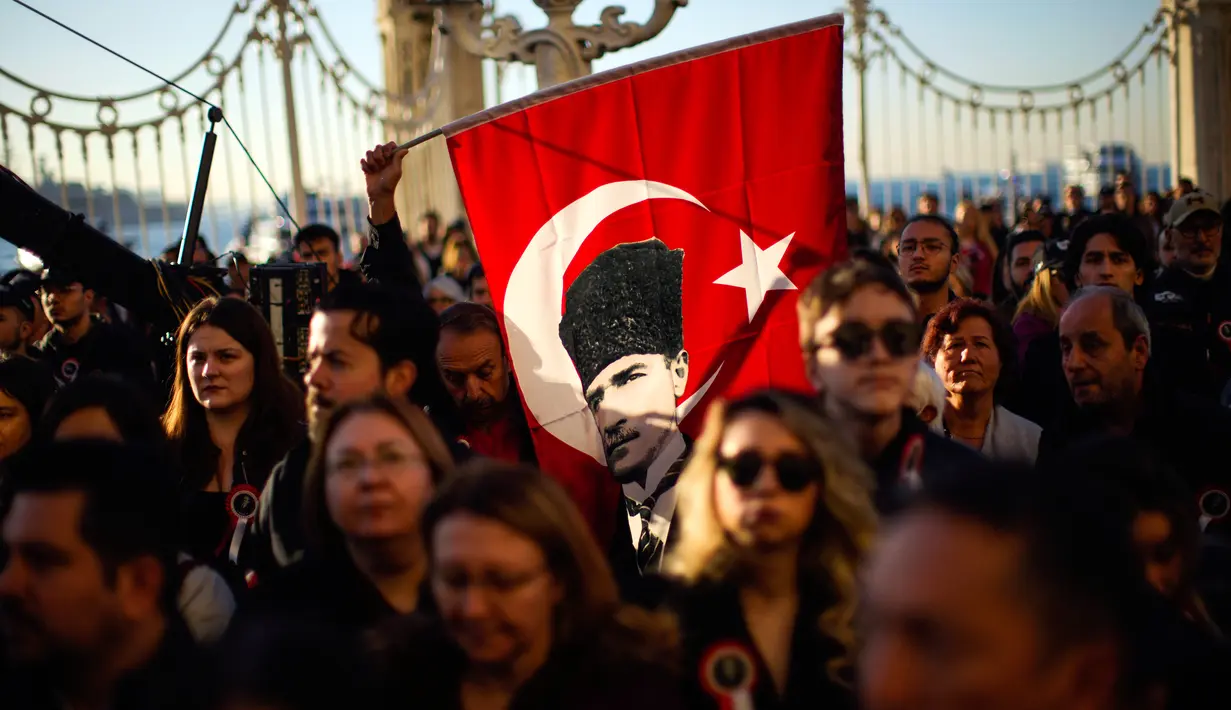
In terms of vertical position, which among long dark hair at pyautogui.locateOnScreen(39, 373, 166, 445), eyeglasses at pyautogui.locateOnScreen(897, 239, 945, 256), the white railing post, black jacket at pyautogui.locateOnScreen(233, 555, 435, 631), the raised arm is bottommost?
black jacket at pyautogui.locateOnScreen(233, 555, 435, 631)

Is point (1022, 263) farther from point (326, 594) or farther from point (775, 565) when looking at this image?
point (326, 594)

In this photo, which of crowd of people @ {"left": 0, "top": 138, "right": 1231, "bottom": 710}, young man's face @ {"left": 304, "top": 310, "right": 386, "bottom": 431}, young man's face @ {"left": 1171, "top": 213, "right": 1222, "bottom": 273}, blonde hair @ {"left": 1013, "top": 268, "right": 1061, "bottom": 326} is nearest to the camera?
crowd of people @ {"left": 0, "top": 138, "right": 1231, "bottom": 710}

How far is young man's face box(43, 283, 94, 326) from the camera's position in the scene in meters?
6.12

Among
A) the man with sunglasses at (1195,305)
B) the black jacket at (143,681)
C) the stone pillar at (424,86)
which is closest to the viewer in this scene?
the black jacket at (143,681)

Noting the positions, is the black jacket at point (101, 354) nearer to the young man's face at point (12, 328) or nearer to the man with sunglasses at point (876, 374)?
the young man's face at point (12, 328)

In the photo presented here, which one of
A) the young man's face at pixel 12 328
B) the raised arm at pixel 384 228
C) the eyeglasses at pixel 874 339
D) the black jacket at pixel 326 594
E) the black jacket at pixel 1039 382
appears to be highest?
the raised arm at pixel 384 228

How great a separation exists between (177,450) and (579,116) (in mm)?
1645

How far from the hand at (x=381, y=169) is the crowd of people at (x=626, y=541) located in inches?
1.1

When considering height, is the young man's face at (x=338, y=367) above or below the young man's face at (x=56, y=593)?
above

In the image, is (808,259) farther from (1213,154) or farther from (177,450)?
(1213,154)

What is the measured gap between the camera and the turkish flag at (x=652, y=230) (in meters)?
4.23

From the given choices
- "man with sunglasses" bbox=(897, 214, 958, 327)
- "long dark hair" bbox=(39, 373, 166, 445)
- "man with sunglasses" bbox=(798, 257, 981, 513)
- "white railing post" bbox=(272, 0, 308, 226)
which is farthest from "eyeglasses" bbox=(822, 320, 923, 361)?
"white railing post" bbox=(272, 0, 308, 226)

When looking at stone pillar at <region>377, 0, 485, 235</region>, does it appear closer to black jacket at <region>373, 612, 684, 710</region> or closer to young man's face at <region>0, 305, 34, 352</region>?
young man's face at <region>0, 305, 34, 352</region>

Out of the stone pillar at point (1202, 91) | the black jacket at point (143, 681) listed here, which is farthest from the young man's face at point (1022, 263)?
the stone pillar at point (1202, 91)
